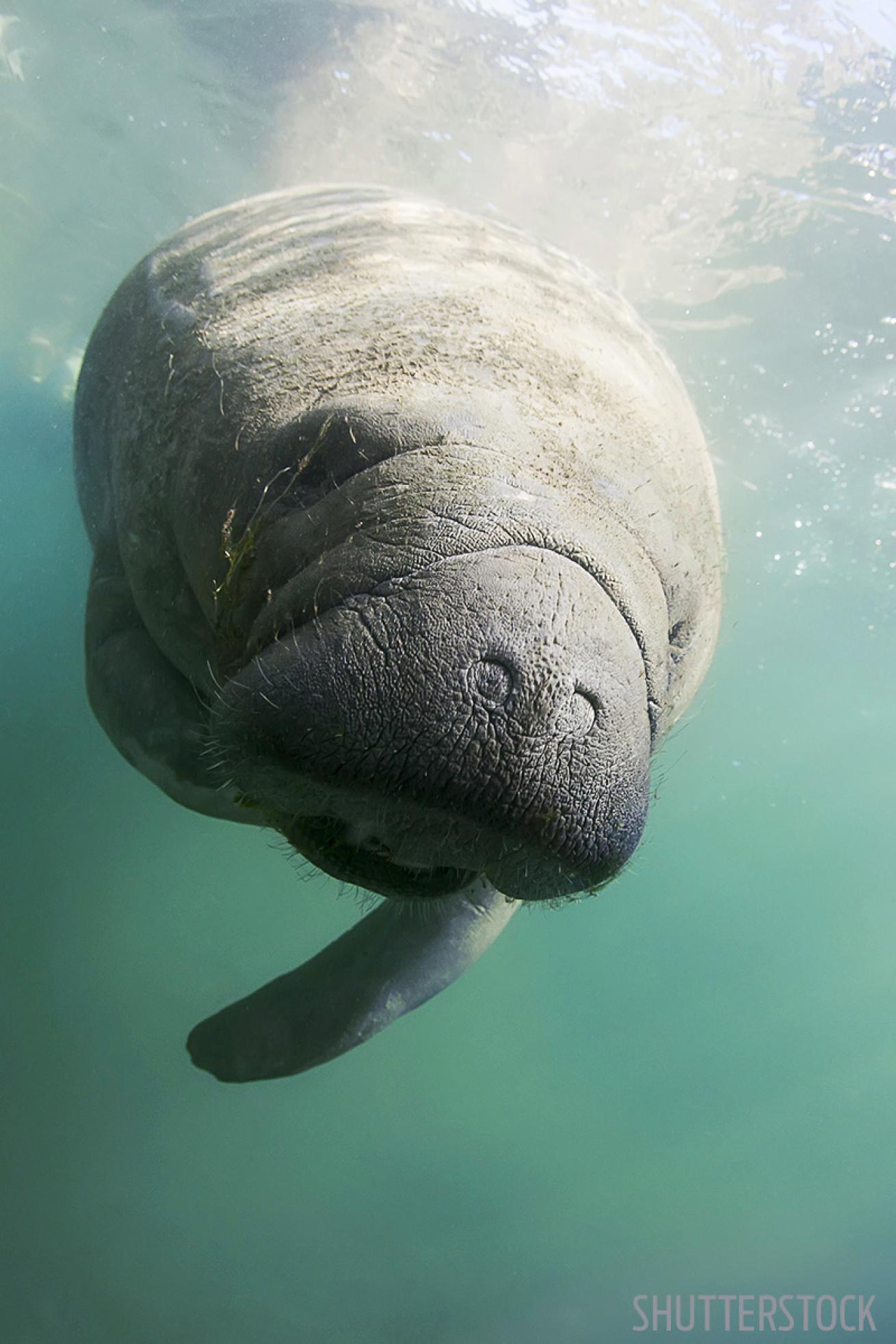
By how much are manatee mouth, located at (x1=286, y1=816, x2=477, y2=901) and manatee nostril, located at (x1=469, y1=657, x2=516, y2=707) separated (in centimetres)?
46

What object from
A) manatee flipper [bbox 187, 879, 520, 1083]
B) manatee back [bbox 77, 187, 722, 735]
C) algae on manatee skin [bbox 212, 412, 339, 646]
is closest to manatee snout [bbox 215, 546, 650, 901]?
manatee back [bbox 77, 187, 722, 735]

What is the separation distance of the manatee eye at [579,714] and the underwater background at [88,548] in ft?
3.68

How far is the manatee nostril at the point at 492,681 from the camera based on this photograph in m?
1.41

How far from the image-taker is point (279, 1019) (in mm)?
3904

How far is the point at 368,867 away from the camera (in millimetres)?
1803

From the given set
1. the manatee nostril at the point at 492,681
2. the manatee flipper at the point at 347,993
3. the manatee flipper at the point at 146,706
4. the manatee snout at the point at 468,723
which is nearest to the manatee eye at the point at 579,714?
the manatee snout at the point at 468,723

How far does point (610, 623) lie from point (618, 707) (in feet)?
0.62

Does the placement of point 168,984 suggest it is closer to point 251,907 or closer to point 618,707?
point 251,907

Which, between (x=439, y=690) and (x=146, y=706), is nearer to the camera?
(x=439, y=690)

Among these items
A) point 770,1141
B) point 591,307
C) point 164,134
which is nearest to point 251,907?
point 164,134

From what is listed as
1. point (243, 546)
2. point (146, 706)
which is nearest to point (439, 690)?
point (243, 546)

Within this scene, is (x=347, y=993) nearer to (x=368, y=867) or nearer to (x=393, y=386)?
(x=368, y=867)

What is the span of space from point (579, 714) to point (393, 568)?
436mm

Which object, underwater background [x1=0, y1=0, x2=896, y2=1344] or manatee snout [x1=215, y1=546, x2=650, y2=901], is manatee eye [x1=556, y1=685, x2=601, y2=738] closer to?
manatee snout [x1=215, y1=546, x2=650, y2=901]
